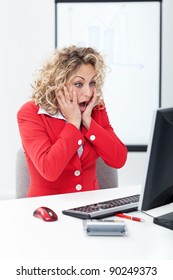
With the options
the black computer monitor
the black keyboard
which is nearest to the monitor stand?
the black computer monitor

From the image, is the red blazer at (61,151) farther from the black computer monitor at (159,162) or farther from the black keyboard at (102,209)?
the black computer monitor at (159,162)

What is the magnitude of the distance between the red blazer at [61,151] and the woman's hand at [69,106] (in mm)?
51

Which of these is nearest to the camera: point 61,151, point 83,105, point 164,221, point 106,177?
point 164,221

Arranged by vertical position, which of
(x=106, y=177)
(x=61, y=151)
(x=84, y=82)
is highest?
(x=84, y=82)

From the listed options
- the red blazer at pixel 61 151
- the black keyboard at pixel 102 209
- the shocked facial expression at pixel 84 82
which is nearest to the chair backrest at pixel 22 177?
the red blazer at pixel 61 151

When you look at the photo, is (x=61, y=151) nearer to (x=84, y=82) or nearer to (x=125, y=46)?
(x=84, y=82)

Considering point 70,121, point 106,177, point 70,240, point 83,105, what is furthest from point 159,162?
point 106,177

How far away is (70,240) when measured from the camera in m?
1.23

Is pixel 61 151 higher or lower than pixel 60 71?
lower

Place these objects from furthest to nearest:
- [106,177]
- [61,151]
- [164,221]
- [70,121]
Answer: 1. [106,177]
2. [70,121]
3. [61,151]
4. [164,221]

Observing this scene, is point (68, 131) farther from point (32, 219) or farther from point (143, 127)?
point (143, 127)

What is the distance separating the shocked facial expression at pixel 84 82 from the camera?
1.94 metres

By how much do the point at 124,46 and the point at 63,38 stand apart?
0.44 metres

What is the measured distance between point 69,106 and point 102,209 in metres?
0.63
